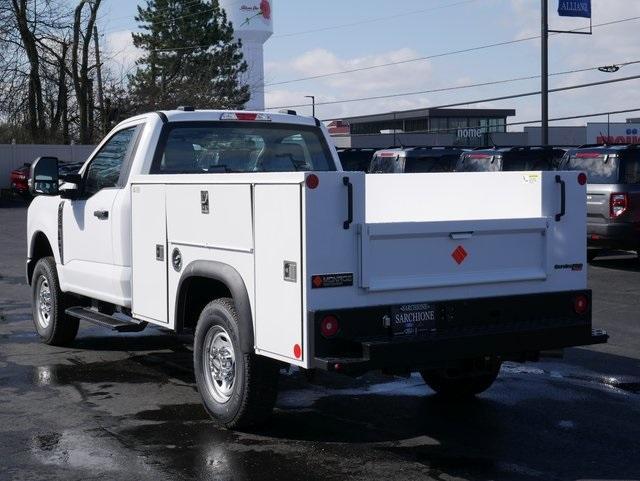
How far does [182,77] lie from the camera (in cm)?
5516

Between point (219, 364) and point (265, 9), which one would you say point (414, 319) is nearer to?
point (219, 364)

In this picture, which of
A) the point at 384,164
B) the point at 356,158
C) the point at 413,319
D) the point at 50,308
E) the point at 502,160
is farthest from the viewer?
the point at 356,158

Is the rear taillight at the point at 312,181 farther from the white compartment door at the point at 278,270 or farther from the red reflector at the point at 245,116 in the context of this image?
the red reflector at the point at 245,116

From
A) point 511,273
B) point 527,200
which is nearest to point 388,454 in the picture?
point 511,273

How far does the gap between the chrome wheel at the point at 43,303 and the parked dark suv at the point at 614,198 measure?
31.0 ft

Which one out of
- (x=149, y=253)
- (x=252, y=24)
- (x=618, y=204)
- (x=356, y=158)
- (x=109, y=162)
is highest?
(x=252, y=24)

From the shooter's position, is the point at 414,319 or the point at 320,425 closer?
the point at 414,319

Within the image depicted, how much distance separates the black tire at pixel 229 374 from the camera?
674 cm

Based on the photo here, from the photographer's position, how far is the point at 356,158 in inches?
1056

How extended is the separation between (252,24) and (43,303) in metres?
77.1

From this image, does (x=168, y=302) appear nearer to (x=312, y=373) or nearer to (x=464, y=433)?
(x=312, y=373)

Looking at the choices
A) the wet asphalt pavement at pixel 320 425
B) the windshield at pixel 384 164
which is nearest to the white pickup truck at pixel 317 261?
the wet asphalt pavement at pixel 320 425

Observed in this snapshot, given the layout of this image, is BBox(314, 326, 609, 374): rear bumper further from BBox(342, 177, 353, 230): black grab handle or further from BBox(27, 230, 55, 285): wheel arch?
BBox(27, 230, 55, 285): wheel arch

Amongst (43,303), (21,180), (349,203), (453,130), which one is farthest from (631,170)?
(453,130)
